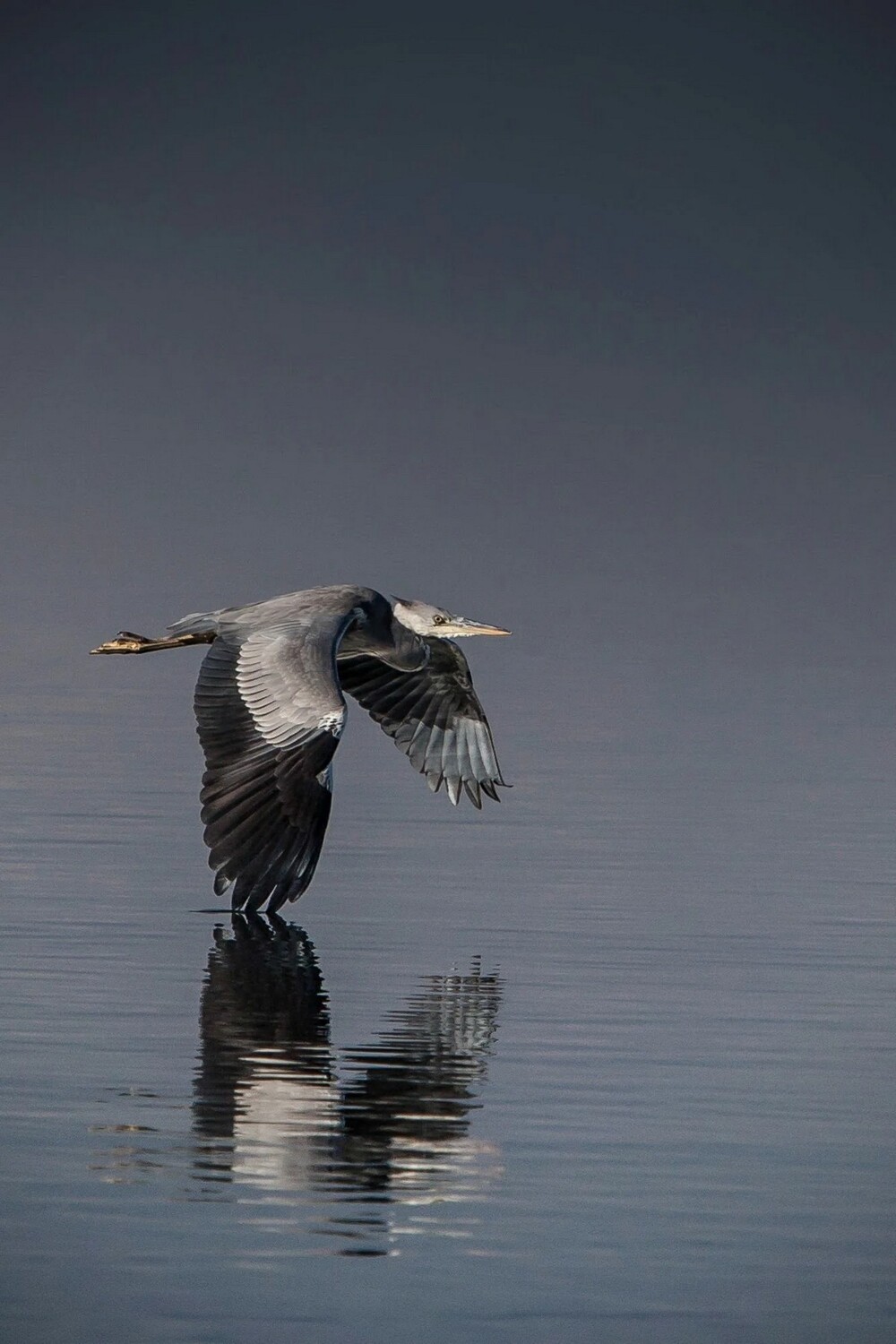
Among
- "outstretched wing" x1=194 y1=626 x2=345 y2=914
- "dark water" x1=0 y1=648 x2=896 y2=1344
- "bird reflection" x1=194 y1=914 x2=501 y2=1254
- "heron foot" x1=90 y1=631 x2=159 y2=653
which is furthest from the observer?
"heron foot" x1=90 y1=631 x2=159 y2=653

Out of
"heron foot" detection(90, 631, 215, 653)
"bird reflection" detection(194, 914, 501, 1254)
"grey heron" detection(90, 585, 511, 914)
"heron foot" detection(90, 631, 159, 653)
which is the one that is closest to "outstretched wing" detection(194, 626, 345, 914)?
"grey heron" detection(90, 585, 511, 914)

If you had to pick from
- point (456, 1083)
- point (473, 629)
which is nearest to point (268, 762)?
point (456, 1083)

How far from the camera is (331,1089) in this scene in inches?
334

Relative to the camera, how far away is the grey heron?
35.8 ft

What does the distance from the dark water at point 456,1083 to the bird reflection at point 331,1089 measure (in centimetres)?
2

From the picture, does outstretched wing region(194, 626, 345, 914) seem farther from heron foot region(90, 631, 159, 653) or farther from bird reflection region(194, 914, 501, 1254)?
heron foot region(90, 631, 159, 653)

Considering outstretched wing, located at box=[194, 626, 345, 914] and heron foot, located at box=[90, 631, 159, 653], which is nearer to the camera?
outstretched wing, located at box=[194, 626, 345, 914]

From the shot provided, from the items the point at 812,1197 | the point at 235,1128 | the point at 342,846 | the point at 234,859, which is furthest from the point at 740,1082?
the point at 342,846

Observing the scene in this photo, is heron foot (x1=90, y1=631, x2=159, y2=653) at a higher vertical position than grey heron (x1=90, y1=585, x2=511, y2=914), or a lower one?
higher

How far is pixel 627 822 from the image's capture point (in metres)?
15.8

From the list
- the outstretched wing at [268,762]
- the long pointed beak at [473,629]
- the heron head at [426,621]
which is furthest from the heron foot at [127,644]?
the outstretched wing at [268,762]

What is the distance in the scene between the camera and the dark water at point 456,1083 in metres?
6.64

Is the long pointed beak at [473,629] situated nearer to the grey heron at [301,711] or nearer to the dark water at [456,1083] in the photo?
the grey heron at [301,711]

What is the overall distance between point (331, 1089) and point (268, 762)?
292 centimetres
